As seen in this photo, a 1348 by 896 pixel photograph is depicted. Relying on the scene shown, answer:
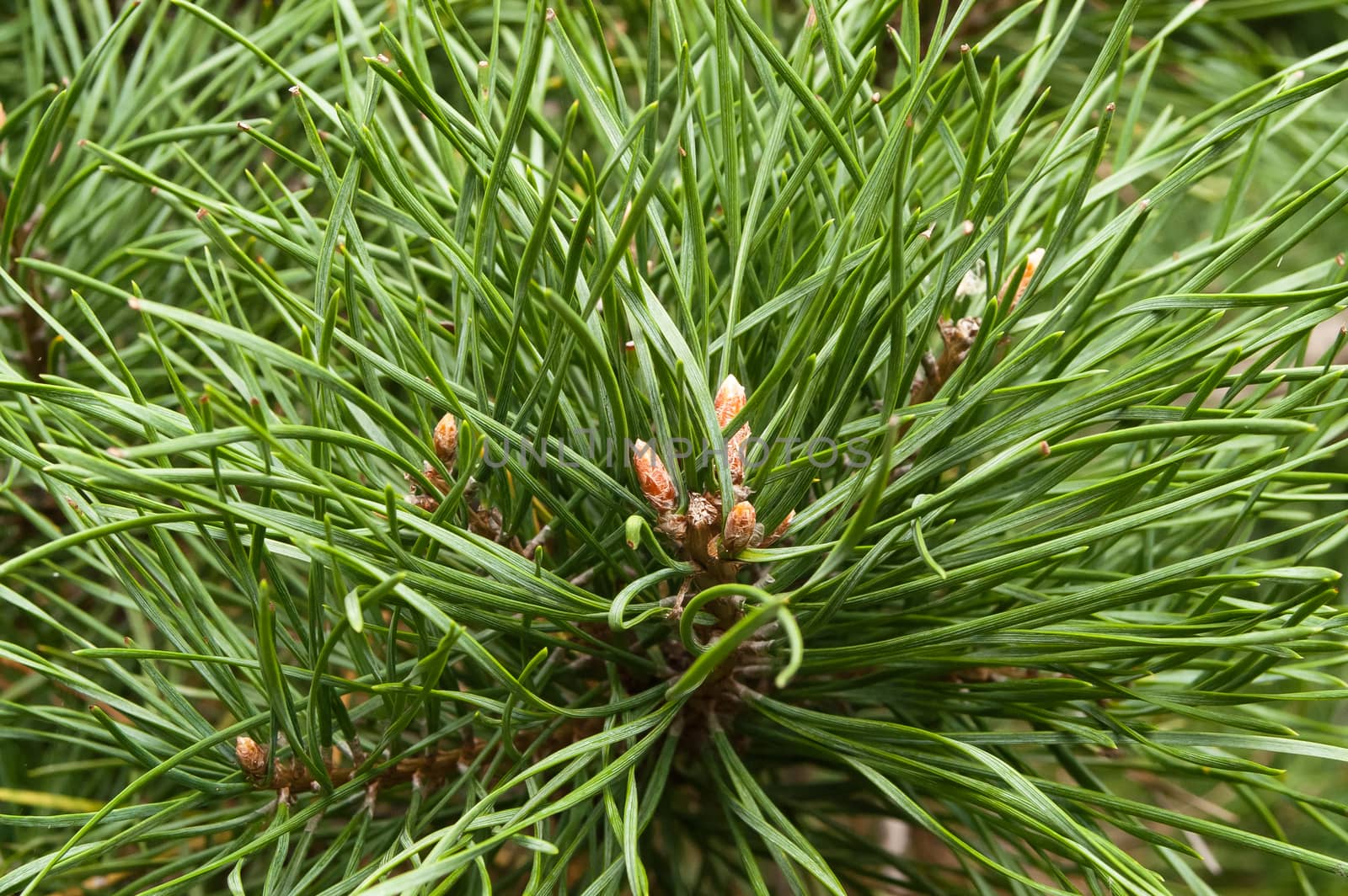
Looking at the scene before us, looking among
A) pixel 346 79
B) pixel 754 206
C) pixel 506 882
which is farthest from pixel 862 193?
pixel 506 882

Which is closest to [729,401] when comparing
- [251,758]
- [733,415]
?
[733,415]

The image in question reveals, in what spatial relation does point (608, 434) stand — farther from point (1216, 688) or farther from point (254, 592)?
point (1216, 688)

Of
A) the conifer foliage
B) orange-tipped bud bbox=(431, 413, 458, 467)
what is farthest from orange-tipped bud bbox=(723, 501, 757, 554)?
orange-tipped bud bbox=(431, 413, 458, 467)

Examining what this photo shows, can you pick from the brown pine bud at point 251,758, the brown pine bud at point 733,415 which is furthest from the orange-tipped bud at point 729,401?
the brown pine bud at point 251,758

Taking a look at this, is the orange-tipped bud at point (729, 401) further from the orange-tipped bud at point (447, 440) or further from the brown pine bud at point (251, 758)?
the brown pine bud at point (251, 758)

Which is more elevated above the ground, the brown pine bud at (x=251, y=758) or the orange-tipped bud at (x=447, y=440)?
the orange-tipped bud at (x=447, y=440)

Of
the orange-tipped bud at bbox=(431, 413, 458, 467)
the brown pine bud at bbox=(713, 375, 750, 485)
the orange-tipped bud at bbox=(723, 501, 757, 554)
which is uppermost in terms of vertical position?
the brown pine bud at bbox=(713, 375, 750, 485)

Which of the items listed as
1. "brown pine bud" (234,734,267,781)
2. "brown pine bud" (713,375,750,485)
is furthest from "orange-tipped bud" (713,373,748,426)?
"brown pine bud" (234,734,267,781)

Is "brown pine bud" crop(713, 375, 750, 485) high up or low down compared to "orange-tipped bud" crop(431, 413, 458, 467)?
up

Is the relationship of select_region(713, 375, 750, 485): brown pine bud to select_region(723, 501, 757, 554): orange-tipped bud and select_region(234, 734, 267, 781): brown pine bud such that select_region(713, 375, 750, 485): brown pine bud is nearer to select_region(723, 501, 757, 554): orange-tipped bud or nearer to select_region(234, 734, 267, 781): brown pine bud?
select_region(723, 501, 757, 554): orange-tipped bud
